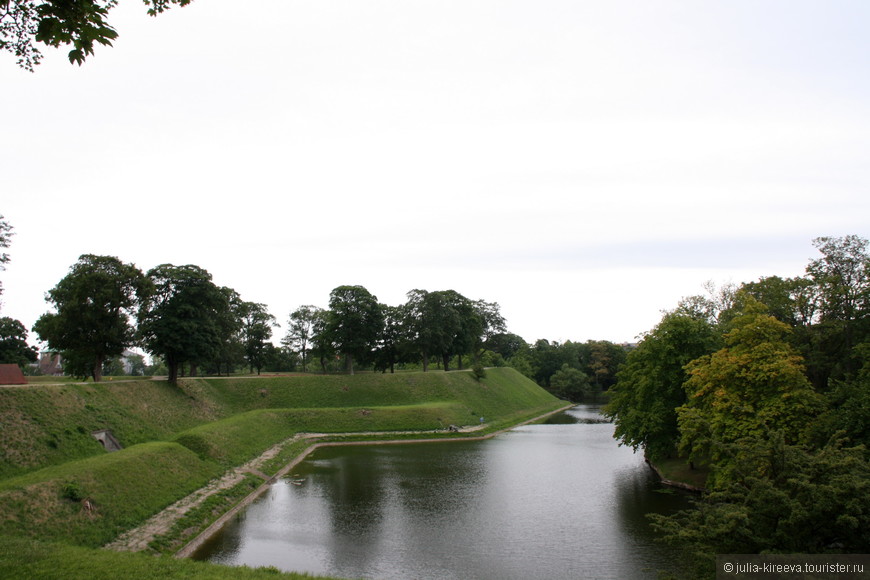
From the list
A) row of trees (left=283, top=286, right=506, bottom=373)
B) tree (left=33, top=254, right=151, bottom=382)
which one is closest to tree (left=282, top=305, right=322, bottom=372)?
row of trees (left=283, top=286, right=506, bottom=373)

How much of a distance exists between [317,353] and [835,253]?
71904 millimetres

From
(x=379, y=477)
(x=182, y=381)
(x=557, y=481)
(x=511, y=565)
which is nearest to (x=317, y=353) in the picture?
(x=182, y=381)

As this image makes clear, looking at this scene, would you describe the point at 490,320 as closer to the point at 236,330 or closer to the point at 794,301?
the point at 236,330

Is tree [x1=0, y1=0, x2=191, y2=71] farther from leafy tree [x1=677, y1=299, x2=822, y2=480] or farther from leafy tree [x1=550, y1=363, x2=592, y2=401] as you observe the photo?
leafy tree [x1=550, y1=363, x2=592, y2=401]

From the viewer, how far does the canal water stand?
21.1m

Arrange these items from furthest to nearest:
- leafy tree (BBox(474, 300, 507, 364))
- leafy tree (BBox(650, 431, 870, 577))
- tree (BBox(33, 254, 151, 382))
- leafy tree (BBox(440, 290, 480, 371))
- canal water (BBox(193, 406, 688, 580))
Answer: leafy tree (BBox(474, 300, 507, 364)), leafy tree (BBox(440, 290, 480, 371)), tree (BBox(33, 254, 151, 382)), canal water (BBox(193, 406, 688, 580)), leafy tree (BBox(650, 431, 870, 577))

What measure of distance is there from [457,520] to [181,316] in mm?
36553

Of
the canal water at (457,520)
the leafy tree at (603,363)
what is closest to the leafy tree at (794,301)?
the canal water at (457,520)

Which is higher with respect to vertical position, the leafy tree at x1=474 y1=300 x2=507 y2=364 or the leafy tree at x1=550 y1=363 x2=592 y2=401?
the leafy tree at x1=474 y1=300 x2=507 y2=364

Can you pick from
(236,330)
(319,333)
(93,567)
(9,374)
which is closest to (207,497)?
(93,567)

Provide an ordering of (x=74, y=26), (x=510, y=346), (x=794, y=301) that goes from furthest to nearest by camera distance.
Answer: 1. (x=510, y=346)
2. (x=794, y=301)
3. (x=74, y=26)

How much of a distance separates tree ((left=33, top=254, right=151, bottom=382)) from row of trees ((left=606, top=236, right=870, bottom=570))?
41.1 meters

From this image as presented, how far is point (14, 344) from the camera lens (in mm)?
69500

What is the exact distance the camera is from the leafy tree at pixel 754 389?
26.4m
